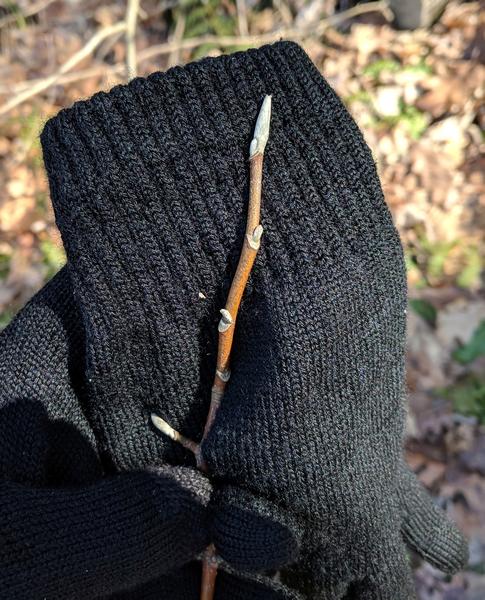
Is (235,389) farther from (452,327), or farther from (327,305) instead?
(452,327)


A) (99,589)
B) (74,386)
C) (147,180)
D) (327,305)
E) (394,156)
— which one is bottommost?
(99,589)

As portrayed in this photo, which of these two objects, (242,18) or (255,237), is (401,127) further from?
(255,237)

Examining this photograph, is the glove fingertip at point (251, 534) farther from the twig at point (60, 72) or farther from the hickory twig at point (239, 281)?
the twig at point (60, 72)

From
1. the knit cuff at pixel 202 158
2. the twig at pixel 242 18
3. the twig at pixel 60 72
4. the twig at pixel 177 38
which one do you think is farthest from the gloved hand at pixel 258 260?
the twig at pixel 242 18

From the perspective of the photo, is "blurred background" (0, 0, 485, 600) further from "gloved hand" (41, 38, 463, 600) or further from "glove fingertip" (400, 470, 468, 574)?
"gloved hand" (41, 38, 463, 600)

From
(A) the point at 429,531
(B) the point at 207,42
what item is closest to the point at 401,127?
(B) the point at 207,42

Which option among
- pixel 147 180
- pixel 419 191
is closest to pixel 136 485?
pixel 147 180

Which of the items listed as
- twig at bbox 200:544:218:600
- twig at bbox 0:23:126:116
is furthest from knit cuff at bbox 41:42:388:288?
twig at bbox 0:23:126:116
